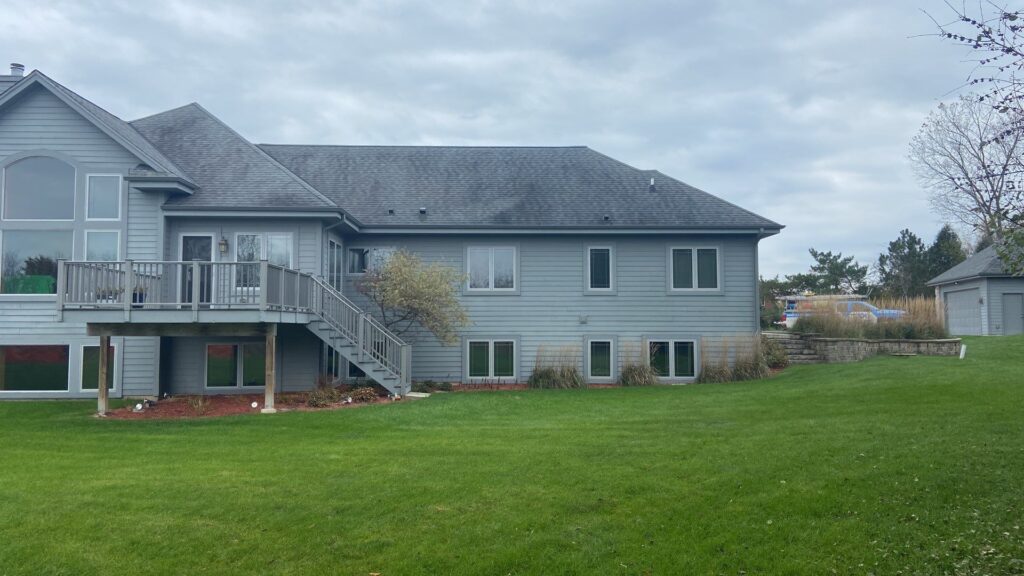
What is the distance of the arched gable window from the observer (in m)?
16.3

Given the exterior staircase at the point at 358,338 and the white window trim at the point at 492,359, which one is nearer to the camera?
the exterior staircase at the point at 358,338

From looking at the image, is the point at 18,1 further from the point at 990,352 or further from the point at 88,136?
the point at 990,352

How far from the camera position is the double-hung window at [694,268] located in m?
19.6

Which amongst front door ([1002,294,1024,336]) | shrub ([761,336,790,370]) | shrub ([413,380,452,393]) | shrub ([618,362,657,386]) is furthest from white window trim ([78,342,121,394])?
front door ([1002,294,1024,336])

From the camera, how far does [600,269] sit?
1962 cm

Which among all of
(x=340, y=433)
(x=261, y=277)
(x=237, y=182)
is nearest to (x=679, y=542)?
(x=340, y=433)

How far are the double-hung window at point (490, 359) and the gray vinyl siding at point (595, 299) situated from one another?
0.64 feet

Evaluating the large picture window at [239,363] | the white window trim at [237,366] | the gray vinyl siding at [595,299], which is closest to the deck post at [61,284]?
the white window trim at [237,366]

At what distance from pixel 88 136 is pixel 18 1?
3152 millimetres

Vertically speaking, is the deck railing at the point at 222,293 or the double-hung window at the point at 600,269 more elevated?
the double-hung window at the point at 600,269

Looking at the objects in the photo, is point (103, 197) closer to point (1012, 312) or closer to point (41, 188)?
point (41, 188)

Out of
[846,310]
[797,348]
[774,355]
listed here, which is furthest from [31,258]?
[846,310]

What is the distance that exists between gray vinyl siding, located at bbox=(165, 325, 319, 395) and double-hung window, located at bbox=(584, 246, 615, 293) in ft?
23.7

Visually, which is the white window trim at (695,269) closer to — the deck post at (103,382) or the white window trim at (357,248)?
the white window trim at (357,248)
